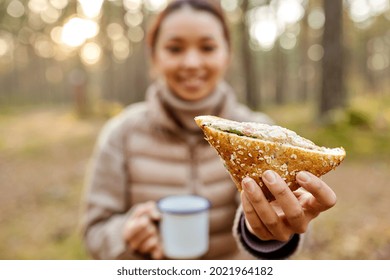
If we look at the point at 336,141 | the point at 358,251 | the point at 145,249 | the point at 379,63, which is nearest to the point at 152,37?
the point at 145,249

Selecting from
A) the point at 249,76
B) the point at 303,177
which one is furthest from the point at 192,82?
the point at 249,76

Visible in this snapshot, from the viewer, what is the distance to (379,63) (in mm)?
39594

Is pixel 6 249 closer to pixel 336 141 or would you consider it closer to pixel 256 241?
pixel 256 241

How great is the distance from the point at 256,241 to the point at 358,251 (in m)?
2.94

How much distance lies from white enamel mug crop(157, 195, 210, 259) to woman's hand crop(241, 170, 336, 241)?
36 cm

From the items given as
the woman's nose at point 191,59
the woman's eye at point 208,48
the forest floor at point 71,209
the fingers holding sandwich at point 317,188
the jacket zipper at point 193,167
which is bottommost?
the forest floor at point 71,209

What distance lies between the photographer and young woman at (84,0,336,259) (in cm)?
195

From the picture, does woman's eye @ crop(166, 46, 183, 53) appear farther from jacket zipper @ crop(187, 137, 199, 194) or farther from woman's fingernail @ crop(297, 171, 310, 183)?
woman's fingernail @ crop(297, 171, 310, 183)

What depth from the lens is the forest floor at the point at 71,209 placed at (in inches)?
167

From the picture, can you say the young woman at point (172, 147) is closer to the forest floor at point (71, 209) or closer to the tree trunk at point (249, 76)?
the forest floor at point (71, 209)

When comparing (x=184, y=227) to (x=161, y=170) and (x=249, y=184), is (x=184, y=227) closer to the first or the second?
(x=161, y=170)

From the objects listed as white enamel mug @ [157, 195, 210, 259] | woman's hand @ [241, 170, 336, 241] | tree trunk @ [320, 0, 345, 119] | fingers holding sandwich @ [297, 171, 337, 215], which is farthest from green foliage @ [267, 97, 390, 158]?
fingers holding sandwich @ [297, 171, 337, 215]

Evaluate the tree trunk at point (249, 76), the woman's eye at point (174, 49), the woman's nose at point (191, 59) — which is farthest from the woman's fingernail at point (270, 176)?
the tree trunk at point (249, 76)

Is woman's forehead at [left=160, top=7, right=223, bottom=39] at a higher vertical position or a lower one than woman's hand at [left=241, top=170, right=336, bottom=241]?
higher
